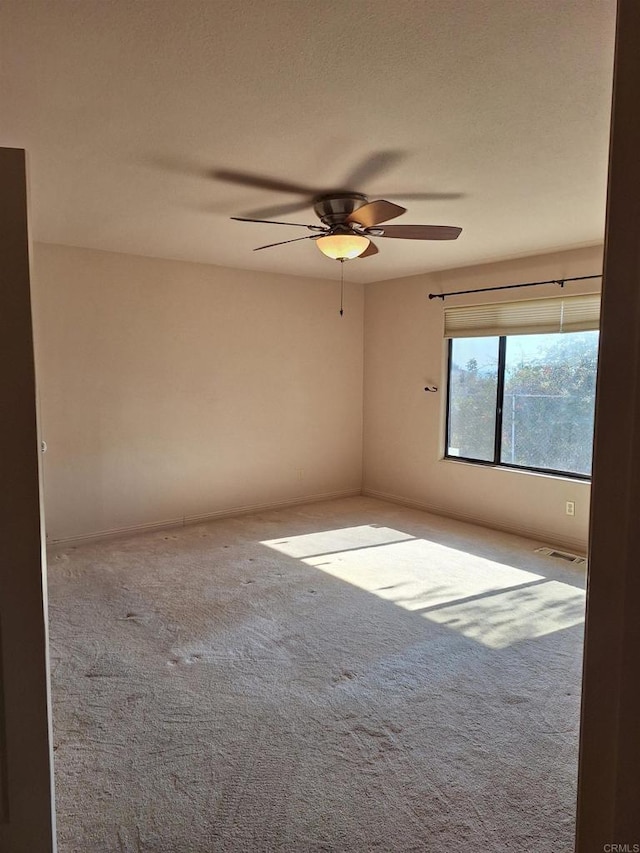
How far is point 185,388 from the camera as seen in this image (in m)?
5.02

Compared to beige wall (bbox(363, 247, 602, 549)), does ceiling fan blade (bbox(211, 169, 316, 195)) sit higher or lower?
higher

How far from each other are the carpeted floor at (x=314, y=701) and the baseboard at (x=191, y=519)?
0.28m

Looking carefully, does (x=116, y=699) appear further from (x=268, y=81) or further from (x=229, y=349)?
(x=229, y=349)

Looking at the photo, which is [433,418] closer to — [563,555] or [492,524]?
[492,524]

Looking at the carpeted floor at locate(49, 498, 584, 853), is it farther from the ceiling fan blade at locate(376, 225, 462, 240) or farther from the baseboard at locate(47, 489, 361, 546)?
the ceiling fan blade at locate(376, 225, 462, 240)

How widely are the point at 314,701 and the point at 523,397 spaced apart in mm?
3372

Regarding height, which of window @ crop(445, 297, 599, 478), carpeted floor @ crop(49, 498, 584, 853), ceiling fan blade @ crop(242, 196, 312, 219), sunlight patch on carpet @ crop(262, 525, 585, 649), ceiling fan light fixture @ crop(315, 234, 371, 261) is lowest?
carpeted floor @ crop(49, 498, 584, 853)

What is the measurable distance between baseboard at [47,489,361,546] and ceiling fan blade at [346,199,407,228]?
10.8ft

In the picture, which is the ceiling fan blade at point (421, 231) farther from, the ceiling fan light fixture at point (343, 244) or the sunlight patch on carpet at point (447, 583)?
the sunlight patch on carpet at point (447, 583)

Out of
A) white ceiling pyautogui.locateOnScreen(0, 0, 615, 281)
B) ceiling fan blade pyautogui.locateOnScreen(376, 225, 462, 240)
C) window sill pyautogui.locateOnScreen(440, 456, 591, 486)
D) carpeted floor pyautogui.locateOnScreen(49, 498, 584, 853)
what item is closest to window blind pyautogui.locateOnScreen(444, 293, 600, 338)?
white ceiling pyautogui.locateOnScreen(0, 0, 615, 281)

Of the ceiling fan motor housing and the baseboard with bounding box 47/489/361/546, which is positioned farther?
the baseboard with bounding box 47/489/361/546

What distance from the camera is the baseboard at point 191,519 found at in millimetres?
4562

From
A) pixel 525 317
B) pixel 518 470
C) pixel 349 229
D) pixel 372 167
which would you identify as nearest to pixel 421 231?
pixel 349 229

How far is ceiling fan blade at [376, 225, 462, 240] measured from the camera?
2984 millimetres
